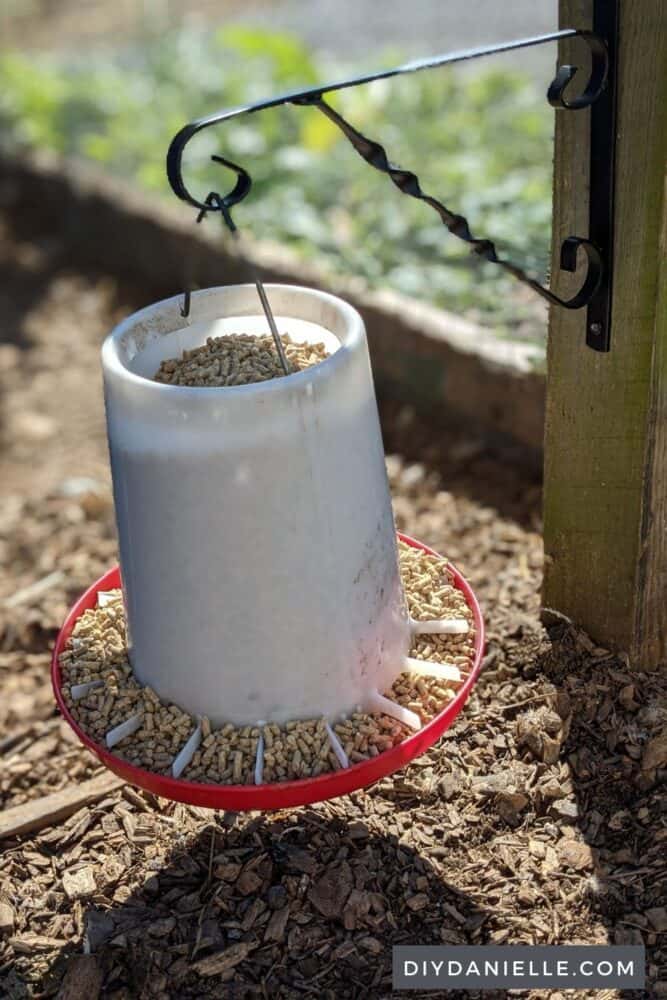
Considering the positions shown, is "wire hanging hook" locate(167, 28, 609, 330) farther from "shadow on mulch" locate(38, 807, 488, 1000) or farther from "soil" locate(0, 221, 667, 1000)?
"shadow on mulch" locate(38, 807, 488, 1000)

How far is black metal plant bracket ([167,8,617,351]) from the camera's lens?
5.88ft

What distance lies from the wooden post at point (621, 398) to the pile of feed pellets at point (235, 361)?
0.57m

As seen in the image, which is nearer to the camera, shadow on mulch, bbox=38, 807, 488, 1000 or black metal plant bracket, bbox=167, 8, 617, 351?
black metal plant bracket, bbox=167, 8, 617, 351

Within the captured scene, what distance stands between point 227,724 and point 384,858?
0.48 metres

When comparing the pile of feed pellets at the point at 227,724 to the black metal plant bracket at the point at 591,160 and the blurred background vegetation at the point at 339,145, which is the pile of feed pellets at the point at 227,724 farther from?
the blurred background vegetation at the point at 339,145

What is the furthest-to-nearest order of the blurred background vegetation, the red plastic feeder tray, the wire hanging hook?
the blurred background vegetation, the red plastic feeder tray, the wire hanging hook

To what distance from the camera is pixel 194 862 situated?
228 centimetres

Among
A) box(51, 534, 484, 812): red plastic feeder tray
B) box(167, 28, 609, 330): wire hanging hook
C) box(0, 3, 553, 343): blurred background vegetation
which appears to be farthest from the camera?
box(0, 3, 553, 343): blurred background vegetation

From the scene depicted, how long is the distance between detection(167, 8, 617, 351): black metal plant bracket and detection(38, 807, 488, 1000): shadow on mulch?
3.51 feet

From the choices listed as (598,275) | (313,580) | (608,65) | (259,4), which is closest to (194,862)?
(313,580)

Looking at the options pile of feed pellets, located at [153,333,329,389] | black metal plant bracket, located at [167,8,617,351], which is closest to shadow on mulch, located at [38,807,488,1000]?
pile of feed pellets, located at [153,333,329,389]

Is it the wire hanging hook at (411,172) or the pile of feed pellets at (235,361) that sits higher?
the wire hanging hook at (411,172)

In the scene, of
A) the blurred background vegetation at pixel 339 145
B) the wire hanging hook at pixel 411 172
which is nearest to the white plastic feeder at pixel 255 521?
the wire hanging hook at pixel 411 172

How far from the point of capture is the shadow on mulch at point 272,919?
2078mm
